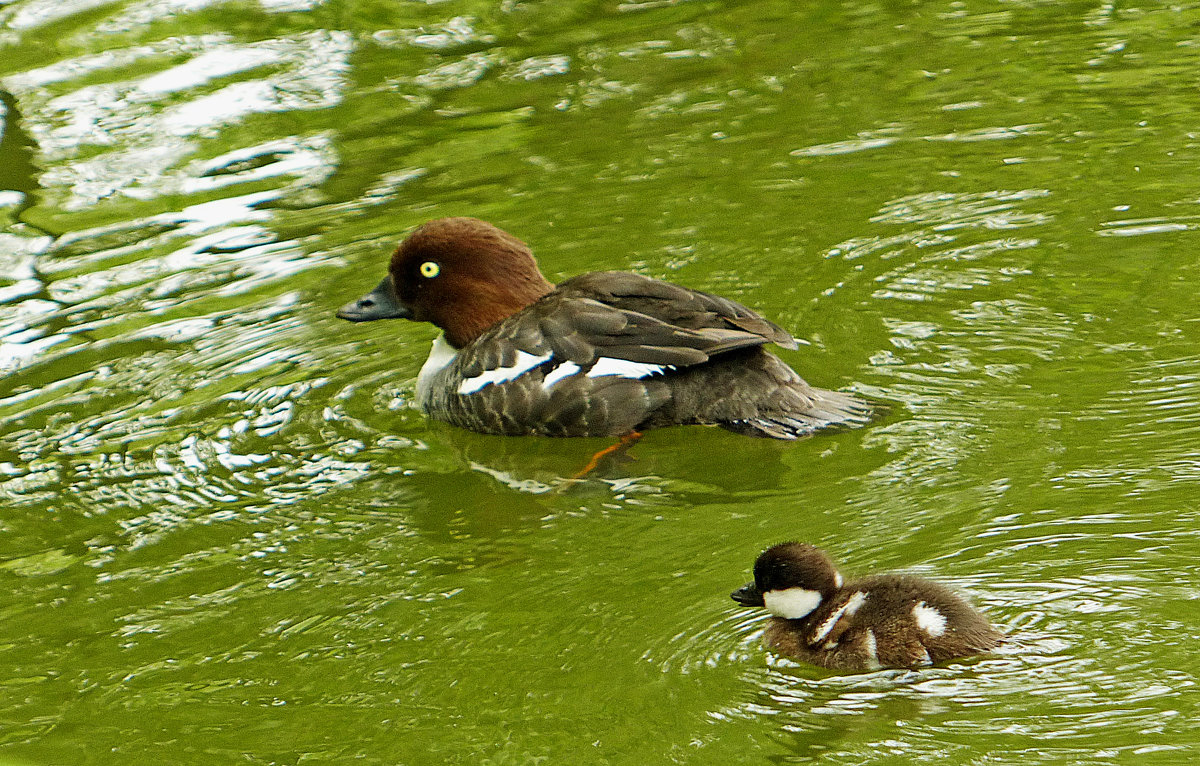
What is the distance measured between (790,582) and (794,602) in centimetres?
6

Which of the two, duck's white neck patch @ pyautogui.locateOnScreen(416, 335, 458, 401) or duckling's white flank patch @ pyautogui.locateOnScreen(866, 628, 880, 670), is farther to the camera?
duck's white neck patch @ pyautogui.locateOnScreen(416, 335, 458, 401)

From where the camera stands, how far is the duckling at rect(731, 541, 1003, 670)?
14.1 ft

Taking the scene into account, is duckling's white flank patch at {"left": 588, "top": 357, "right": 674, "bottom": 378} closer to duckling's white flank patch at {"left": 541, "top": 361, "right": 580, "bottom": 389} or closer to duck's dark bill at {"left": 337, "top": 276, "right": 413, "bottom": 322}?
duckling's white flank patch at {"left": 541, "top": 361, "right": 580, "bottom": 389}

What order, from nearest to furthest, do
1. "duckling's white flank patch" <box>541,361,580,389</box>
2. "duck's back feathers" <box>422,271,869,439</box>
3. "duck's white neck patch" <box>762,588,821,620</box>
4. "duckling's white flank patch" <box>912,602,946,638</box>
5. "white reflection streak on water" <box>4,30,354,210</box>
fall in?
"duckling's white flank patch" <box>912,602,946,638</box> → "duck's white neck patch" <box>762,588,821,620</box> → "duck's back feathers" <box>422,271,869,439</box> → "duckling's white flank patch" <box>541,361,580,389</box> → "white reflection streak on water" <box>4,30,354,210</box>

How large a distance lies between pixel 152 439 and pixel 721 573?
118 inches

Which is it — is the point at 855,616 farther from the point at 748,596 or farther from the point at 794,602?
the point at 748,596

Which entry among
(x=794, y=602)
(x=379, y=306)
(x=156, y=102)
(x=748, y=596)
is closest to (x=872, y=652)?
(x=794, y=602)

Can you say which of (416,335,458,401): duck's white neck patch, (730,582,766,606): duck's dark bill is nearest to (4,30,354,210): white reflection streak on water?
(416,335,458,401): duck's white neck patch

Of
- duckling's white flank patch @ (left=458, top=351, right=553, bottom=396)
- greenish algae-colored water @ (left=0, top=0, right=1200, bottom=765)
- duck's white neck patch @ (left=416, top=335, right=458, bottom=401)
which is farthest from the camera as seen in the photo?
duck's white neck patch @ (left=416, top=335, right=458, bottom=401)

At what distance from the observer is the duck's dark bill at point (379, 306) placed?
7320 millimetres

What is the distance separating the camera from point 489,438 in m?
6.77

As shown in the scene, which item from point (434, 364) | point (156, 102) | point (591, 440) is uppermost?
point (156, 102)

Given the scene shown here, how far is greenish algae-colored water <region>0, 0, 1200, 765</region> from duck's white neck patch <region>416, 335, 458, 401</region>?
189 mm

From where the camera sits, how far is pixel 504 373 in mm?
6609
